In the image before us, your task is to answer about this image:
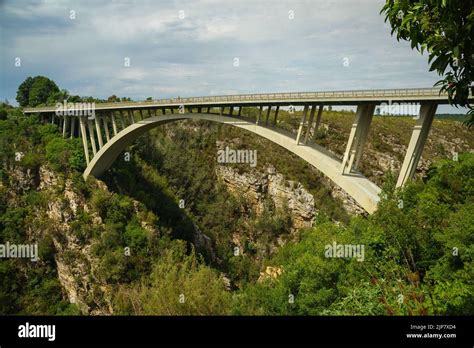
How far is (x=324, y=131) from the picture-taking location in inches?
1843

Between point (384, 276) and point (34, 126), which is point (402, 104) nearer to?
point (384, 276)

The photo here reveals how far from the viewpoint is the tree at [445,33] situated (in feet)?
13.9

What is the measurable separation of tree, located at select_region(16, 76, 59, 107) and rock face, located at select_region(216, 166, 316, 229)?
27.3 meters

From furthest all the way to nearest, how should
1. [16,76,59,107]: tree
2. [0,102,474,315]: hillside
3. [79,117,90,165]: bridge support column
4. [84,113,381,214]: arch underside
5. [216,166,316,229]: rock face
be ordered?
[16,76,59,107]: tree
[216,166,316,229]: rock face
[79,117,90,165]: bridge support column
[84,113,381,214]: arch underside
[0,102,474,315]: hillside

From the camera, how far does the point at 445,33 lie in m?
4.30

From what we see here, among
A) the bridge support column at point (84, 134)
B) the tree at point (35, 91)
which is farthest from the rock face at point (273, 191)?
the tree at point (35, 91)

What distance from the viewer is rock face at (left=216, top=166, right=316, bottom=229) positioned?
40.6 metres

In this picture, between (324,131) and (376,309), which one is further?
(324,131)

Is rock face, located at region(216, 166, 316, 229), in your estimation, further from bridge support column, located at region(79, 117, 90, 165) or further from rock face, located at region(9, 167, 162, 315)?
bridge support column, located at region(79, 117, 90, 165)

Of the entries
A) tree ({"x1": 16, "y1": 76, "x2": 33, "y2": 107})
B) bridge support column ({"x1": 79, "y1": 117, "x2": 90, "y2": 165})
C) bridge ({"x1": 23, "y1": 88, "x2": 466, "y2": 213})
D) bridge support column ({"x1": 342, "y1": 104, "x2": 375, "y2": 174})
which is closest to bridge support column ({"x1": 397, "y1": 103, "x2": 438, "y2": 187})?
bridge ({"x1": 23, "y1": 88, "x2": 466, "y2": 213})

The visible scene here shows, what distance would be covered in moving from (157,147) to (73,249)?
64.2ft

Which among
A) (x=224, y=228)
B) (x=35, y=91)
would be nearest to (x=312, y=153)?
(x=224, y=228)

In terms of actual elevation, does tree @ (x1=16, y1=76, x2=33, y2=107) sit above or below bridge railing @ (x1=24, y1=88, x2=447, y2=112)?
above

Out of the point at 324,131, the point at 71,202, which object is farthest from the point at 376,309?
the point at 324,131
